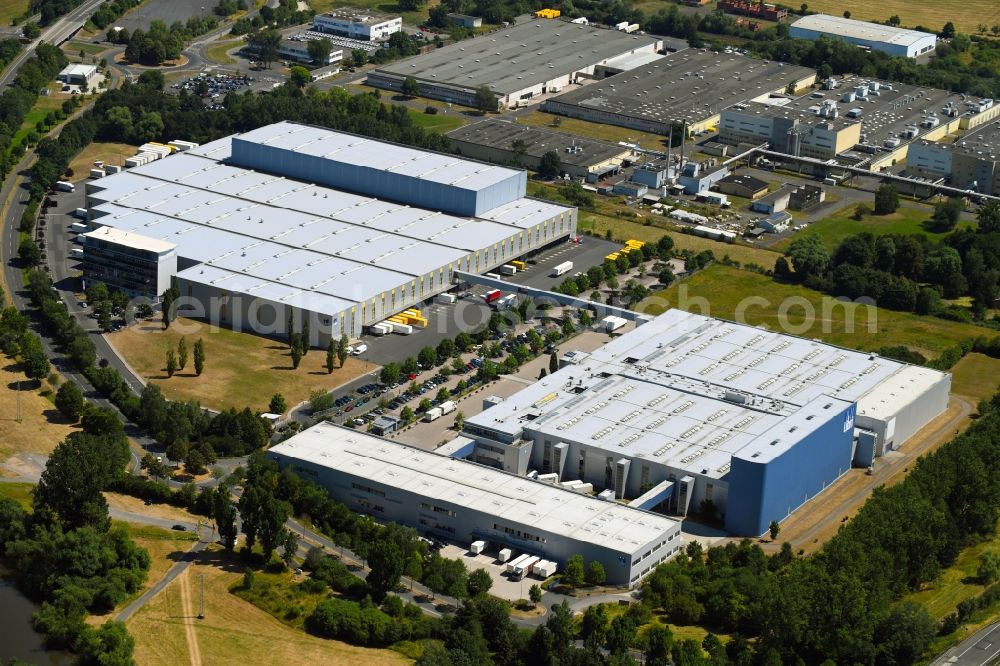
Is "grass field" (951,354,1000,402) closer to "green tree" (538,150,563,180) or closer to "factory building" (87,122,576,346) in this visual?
"factory building" (87,122,576,346)

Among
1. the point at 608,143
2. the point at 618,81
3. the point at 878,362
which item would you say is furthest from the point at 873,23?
the point at 878,362

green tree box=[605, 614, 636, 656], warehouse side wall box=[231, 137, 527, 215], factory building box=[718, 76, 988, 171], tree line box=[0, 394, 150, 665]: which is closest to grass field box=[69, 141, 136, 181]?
warehouse side wall box=[231, 137, 527, 215]

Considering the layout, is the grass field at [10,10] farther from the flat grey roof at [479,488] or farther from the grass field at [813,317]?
the flat grey roof at [479,488]

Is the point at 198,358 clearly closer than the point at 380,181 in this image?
Yes

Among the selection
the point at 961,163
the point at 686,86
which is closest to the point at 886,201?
the point at 961,163

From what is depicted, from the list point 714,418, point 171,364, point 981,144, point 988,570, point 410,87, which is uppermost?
point 981,144

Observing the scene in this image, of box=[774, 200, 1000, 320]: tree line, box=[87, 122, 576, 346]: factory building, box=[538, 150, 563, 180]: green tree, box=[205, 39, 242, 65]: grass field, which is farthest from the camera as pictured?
box=[205, 39, 242, 65]: grass field

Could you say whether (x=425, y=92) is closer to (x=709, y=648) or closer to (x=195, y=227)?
(x=195, y=227)

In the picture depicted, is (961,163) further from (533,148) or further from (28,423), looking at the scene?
(28,423)
